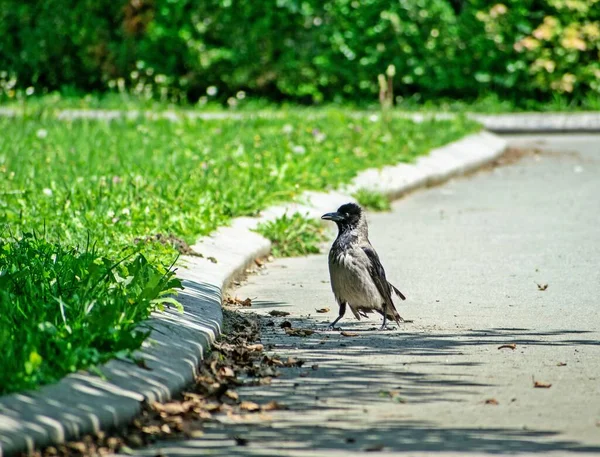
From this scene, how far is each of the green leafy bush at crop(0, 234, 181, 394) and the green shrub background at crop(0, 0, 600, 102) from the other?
39.8ft

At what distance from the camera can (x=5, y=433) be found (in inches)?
171

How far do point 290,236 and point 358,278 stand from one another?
110 inches

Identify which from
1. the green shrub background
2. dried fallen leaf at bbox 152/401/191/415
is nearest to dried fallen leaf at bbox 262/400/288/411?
dried fallen leaf at bbox 152/401/191/415

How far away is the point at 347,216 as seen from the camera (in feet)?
23.7

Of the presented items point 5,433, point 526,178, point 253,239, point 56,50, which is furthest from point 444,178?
point 5,433

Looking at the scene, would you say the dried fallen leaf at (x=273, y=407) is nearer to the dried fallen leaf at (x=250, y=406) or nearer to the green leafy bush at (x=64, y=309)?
the dried fallen leaf at (x=250, y=406)

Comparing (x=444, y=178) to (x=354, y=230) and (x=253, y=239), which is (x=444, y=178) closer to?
(x=253, y=239)

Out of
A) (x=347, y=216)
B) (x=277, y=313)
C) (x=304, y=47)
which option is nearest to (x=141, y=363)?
(x=277, y=313)

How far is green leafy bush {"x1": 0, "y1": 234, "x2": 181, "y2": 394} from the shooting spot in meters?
5.05

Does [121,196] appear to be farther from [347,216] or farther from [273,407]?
[273,407]

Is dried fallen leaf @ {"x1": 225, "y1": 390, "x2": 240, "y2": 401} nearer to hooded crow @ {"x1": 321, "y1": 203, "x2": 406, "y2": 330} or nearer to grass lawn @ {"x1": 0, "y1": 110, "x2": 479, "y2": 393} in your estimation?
grass lawn @ {"x1": 0, "y1": 110, "x2": 479, "y2": 393}

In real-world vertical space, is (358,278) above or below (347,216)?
below

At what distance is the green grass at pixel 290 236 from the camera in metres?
9.59

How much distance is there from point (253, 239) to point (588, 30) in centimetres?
1075
